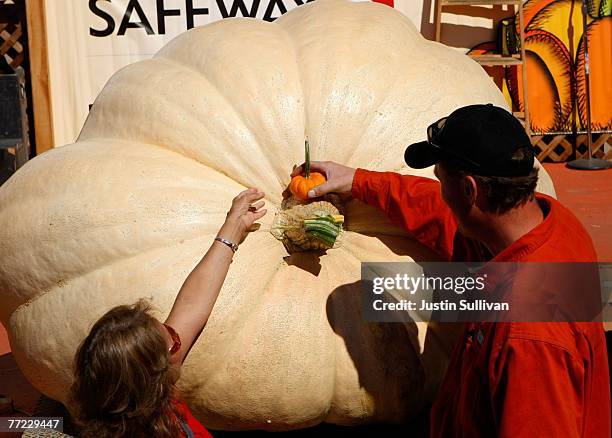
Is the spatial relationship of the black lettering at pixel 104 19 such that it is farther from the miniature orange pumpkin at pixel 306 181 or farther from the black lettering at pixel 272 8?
the miniature orange pumpkin at pixel 306 181

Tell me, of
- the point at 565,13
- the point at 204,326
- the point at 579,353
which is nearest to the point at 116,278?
the point at 204,326

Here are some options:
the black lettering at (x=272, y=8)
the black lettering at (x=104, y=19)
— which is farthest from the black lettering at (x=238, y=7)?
the black lettering at (x=104, y=19)

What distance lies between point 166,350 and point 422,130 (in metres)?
1.15

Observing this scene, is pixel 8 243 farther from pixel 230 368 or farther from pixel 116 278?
pixel 230 368

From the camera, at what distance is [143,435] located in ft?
5.66

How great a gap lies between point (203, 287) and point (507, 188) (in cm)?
85

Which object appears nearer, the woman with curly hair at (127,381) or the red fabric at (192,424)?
the woman with curly hair at (127,381)

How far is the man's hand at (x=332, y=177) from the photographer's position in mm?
2279

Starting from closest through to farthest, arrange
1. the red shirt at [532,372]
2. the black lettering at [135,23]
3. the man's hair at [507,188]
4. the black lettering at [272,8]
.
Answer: the red shirt at [532,372] → the man's hair at [507,188] → the black lettering at [272,8] → the black lettering at [135,23]

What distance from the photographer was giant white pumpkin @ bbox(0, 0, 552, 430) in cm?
223

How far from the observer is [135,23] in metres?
6.49

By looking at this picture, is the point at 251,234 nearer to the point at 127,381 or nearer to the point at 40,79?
the point at 127,381

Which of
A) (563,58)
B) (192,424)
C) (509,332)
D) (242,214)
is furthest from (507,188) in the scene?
(563,58)

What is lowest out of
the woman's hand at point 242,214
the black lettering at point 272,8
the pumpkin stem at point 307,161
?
the woman's hand at point 242,214
